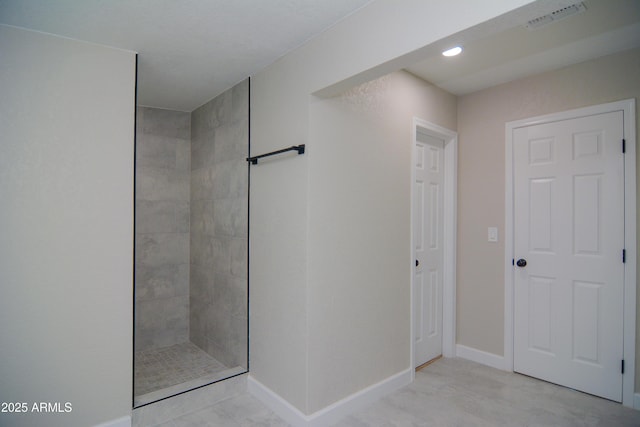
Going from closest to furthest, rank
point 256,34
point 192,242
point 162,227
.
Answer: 1. point 256,34
2. point 162,227
3. point 192,242

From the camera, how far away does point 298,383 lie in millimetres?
2305

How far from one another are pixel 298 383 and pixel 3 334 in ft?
5.54

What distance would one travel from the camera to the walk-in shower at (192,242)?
9.77 feet

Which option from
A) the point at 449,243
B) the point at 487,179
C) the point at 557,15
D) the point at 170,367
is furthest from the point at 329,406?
the point at 557,15

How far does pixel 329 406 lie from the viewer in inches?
91.7

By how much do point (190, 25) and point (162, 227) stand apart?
2.18 meters

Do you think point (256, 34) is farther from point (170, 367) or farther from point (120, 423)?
point (170, 367)

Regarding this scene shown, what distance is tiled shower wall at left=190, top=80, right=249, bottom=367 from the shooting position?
2947mm

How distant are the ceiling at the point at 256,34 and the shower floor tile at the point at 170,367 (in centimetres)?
238

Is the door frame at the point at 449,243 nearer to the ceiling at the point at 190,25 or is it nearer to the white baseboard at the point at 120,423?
the ceiling at the point at 190,25

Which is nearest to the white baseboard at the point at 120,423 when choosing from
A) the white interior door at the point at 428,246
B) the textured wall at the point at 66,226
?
the textured wall at the point at 66,226

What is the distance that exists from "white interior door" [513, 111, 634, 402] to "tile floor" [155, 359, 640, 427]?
23cm

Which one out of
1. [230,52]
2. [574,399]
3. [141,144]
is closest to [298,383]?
[574,399]

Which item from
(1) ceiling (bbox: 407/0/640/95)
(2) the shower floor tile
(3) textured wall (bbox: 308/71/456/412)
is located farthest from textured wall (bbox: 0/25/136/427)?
(1) ceiling (bbox: 407/0/640/95)
